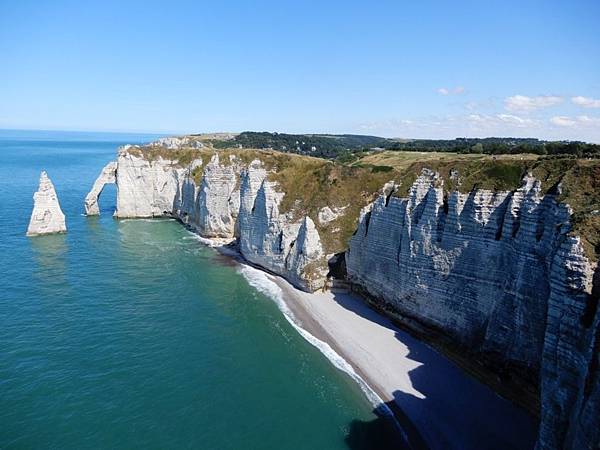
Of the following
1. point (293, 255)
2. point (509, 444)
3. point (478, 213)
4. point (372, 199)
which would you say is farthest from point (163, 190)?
point (509, 444)

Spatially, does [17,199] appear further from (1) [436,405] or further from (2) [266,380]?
(1) [436,405]

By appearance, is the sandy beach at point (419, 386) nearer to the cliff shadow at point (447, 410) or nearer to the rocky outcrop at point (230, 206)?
the cliff shadow at point (447, 410)

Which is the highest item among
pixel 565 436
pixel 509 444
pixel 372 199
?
pixel 372 199

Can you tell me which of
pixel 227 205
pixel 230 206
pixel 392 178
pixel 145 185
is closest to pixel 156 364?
pixel 392 178

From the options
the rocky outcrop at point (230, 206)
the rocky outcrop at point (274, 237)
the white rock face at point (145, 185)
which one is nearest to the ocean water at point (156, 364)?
the rocky outcrop at point (274, 237)

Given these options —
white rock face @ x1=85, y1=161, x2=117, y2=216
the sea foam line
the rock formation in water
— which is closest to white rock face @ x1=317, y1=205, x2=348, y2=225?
the rock formation in water

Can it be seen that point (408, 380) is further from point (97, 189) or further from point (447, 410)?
point (97, 189)
